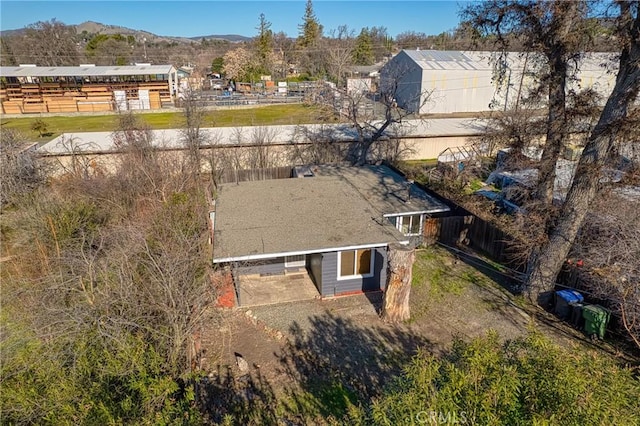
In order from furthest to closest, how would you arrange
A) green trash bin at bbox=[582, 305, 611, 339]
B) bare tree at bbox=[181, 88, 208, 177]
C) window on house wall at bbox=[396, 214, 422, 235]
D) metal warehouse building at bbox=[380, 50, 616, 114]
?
metal warehouse building at bbox=[380, 50, 616, 114]
bare tree at bbox=[181, 88, 208, 177]
window on house wall at bbox=[396, 214, 422, 235]
green trash bin at bbox=[582, 305, 611, 339]

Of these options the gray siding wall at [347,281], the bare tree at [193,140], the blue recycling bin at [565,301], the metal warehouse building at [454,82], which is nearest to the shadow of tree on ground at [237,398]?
the gray siding wall at [347,281]

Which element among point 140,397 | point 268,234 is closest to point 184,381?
point 140,397

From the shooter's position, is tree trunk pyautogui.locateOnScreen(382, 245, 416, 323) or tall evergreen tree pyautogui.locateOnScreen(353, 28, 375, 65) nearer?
tree trunk pyautogui.locateOnScreen(382, 245, 416, 323)

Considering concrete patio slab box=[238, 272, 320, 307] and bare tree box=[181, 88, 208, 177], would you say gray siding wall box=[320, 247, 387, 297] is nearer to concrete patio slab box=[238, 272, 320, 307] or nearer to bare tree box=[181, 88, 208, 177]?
concrete patio slab box=[238, 272, 320, 307]

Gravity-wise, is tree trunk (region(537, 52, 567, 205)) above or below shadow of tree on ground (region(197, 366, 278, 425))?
above

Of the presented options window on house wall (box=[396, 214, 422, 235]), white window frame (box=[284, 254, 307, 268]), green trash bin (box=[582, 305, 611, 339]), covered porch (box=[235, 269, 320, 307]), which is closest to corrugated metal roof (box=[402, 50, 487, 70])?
window on house wall (box=[396, 214, 422, 235])

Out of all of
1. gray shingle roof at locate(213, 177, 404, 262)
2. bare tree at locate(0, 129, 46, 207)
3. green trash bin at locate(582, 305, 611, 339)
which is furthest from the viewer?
bare tree at locate(0, 129, 46, 207)

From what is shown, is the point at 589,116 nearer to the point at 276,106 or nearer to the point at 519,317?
the point at 519,317

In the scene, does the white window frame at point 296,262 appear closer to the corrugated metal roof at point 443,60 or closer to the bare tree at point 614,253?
the bare tree at point 614,253
